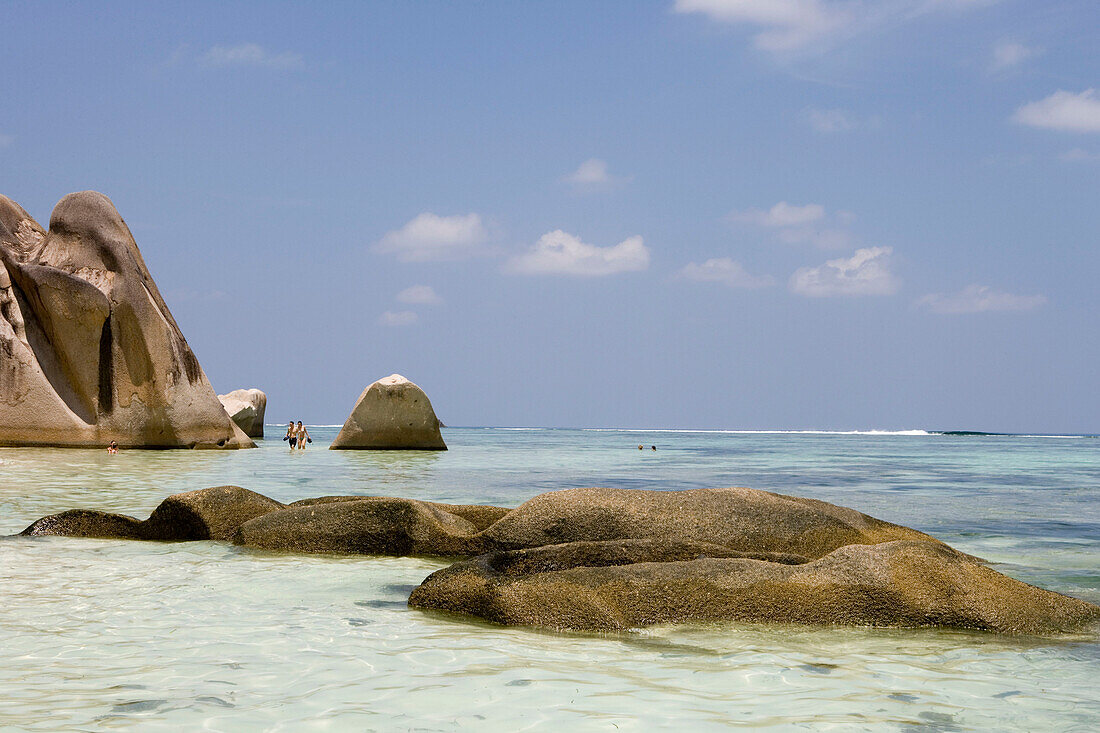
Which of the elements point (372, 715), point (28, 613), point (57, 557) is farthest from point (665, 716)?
point (57, 557)

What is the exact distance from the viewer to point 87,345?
26359 millimetres

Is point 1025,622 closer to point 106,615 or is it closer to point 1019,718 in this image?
point 1019,718

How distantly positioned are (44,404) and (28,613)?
2302cm

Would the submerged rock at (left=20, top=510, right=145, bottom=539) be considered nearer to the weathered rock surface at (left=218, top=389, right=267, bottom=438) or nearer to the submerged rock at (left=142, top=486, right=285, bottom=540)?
the submerged rock at (left=142, top=486, right=285, bottom=540)

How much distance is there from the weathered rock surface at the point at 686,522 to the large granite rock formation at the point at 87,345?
22.7 metres

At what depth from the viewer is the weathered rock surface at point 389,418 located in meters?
29.1

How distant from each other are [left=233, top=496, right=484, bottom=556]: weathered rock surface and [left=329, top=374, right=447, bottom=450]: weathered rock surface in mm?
21323

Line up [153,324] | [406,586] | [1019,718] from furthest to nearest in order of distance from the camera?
[153,324] < [406,586] < [1019,718]

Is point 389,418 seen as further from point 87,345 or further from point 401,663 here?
point 401,663

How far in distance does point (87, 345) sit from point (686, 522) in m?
24.9

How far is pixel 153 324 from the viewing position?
2745cm

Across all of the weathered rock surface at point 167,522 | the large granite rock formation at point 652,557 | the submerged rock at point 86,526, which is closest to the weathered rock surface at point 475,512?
the large granite rock formation at point 652,557

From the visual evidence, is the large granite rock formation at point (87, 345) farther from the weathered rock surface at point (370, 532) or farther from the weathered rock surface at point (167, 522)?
the weathered rock surface at point (370, 532)

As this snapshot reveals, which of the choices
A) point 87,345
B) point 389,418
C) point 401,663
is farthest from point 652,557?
point 87,345
